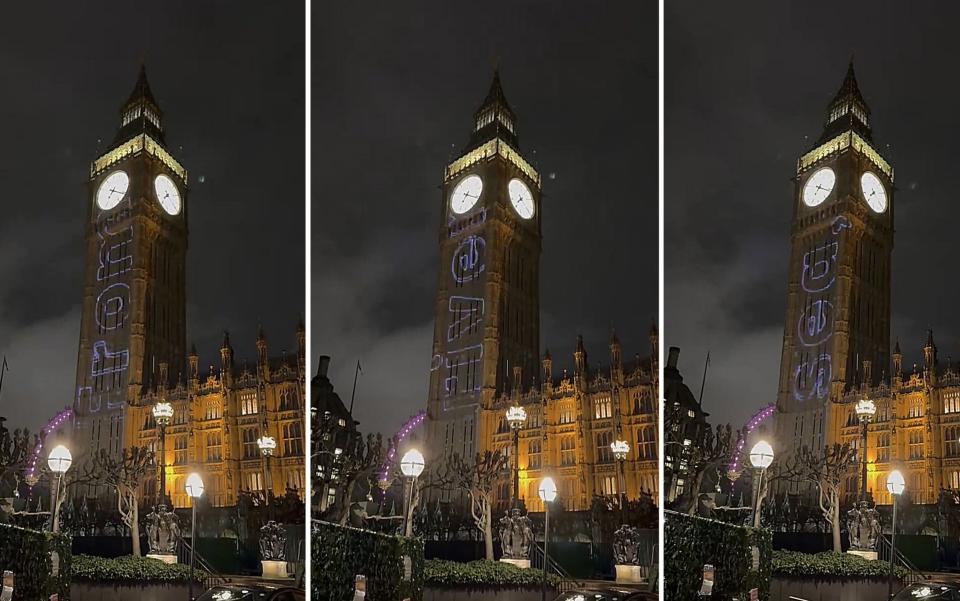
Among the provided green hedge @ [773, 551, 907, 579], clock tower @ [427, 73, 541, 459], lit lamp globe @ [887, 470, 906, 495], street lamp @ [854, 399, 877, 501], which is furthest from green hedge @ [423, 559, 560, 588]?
lit lamp globe @ [887, 470, 906, 495]

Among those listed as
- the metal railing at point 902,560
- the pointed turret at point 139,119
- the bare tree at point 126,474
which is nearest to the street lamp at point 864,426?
the metal railing at point 902,560

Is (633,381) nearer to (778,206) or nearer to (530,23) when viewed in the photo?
(778,206)

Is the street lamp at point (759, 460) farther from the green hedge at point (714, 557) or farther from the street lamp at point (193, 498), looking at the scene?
the street lamp at point (193, 498)

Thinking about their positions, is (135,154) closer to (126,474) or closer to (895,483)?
(126,474)

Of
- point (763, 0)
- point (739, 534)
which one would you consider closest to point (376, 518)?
point (739, 534)

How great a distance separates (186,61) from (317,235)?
1.20m

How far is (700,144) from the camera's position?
6.25m

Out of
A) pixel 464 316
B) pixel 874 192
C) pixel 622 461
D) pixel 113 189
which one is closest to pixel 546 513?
pixel 622 461

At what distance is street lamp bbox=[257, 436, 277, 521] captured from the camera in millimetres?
5867

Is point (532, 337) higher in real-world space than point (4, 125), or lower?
lower

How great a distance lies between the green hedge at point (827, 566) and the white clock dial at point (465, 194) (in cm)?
253

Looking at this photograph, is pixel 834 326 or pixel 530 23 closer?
pixel 834 326

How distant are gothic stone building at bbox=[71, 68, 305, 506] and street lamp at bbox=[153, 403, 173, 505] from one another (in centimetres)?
2

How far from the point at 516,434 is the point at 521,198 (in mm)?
1320
